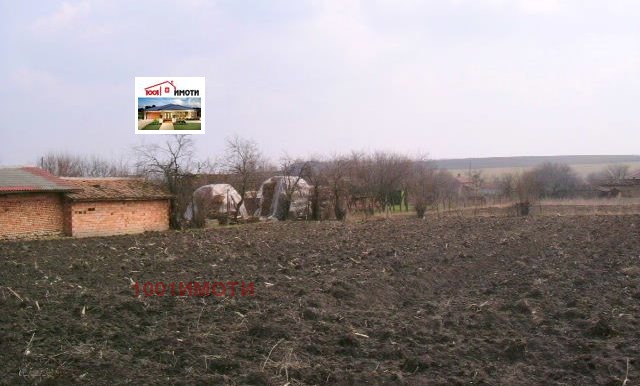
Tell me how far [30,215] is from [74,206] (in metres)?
1.53

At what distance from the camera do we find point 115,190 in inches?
985

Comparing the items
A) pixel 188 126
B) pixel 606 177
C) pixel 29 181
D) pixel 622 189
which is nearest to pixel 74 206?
pixel 29 181

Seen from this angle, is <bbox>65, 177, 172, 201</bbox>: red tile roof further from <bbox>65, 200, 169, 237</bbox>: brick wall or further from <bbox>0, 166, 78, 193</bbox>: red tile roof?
<bbox>0, 166, 78, 193</bbox>: red tile roof

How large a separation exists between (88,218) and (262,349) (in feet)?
63.8

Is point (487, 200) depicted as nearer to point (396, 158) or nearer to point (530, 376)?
point (396, 158)

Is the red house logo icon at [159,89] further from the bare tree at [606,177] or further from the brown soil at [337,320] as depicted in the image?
the bare tree at [606,177]

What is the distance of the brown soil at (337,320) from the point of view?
5199 millimetres

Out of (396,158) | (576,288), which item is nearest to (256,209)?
(396,158)

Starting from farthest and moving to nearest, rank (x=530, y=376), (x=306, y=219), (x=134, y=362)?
(x=306, y=219)
(x=134, y=362)
(x=530, y=376)

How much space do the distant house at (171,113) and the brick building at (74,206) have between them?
8950 millimetres

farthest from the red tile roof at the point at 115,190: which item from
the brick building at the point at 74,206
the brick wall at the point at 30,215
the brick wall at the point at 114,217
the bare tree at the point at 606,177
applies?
the bare tree at the point at 606,177

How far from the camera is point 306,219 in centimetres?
3431

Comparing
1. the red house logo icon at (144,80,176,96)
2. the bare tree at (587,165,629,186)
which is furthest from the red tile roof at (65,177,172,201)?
the bare tree at (587,165,629,186)

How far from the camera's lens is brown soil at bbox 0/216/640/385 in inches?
205
